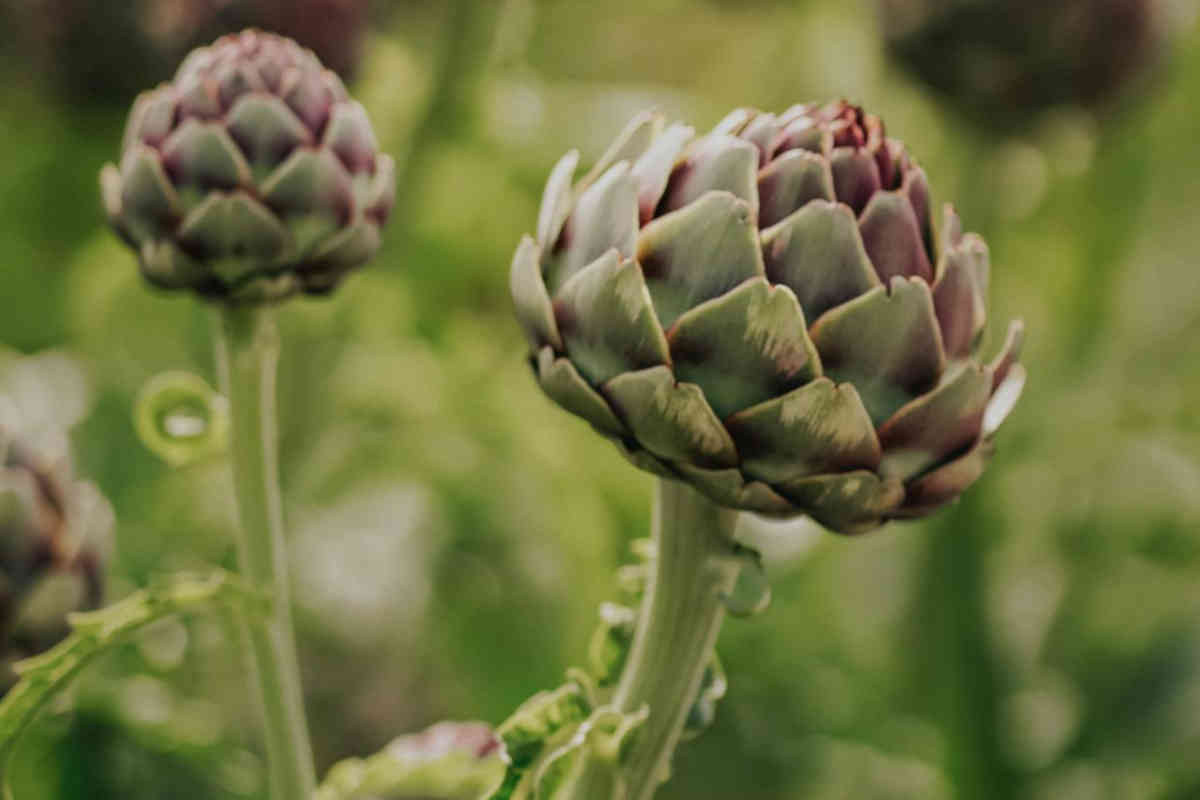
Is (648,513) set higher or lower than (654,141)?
lower

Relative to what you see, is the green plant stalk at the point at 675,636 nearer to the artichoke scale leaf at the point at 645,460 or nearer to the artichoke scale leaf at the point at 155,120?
the artichoke scale leaf at the point at 645,460

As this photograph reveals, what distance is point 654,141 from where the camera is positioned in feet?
1.32

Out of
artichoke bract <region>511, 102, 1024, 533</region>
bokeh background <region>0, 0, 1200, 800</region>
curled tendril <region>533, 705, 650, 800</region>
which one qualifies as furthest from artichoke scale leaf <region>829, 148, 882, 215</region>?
bokeh background <region>0, 0, 1200, 800</region>

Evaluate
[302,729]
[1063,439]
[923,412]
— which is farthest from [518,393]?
[923,412]

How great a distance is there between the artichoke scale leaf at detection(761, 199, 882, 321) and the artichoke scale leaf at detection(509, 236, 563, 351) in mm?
55

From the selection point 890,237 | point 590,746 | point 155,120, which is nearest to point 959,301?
point 890,237

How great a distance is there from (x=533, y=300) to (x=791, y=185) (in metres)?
0.07

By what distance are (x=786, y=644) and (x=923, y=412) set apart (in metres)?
0.63

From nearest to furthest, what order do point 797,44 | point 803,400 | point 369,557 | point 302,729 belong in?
point 803,400, point 302,729, point 369,557, point 797,44

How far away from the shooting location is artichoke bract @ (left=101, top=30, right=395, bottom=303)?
474 mm

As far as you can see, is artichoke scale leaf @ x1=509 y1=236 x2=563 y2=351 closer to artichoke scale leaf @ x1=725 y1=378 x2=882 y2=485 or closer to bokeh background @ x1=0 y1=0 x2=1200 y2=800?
artichoke scale leaf @ x1=725 y1=378 x2=882 y2=485

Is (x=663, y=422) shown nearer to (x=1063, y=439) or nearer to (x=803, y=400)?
(x=803, y=400)

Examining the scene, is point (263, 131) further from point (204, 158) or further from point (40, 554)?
point (40, 554)

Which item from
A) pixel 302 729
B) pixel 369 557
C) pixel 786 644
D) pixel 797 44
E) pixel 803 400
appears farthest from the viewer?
pixel 797 44
